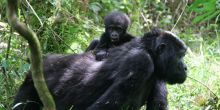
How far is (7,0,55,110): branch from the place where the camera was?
1.79 meters

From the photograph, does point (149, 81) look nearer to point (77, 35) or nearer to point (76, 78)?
point (76, 78)

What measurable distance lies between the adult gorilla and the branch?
3.79 ft

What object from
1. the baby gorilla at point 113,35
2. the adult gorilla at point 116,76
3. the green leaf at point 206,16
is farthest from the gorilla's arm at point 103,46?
the green leaf at point 206,16

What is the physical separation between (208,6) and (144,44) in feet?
6.70

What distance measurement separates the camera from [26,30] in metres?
1.83

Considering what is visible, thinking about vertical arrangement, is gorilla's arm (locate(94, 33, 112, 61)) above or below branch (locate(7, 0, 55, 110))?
below

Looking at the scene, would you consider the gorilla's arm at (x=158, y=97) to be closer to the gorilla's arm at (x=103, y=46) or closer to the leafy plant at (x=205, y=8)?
the gorilla's arm at (x=103, y=46)

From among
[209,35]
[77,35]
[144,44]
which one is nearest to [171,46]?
[144,44]

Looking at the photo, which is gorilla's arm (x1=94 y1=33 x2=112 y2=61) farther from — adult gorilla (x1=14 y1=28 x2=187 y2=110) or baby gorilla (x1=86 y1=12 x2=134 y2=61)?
adult gorilla (x1=14 y1=28 x2=187 y2=110)

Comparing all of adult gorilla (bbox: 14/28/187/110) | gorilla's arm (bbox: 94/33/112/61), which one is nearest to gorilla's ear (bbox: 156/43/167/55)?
adult gorilla (bbox: 14/28/187/110)

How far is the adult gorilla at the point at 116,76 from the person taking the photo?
337 cm

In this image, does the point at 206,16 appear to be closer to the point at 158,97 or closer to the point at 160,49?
the point at 160,49

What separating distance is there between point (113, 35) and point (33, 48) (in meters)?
2.56

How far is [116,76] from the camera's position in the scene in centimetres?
344
